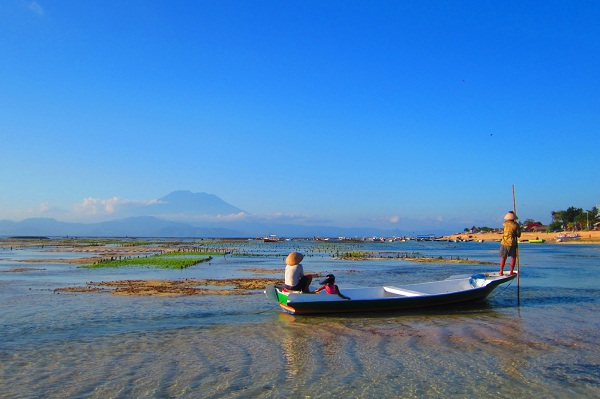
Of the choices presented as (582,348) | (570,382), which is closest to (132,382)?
(570,382)

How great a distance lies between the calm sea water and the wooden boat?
0.40 metres

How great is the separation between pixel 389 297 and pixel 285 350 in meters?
6.32

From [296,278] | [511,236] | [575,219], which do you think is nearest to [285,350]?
[296,278]

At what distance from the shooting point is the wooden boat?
1630 centimetres

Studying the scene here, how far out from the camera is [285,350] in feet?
39.2

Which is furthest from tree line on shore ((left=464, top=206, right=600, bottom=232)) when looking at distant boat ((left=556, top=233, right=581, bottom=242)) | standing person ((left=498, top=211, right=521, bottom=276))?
standing person ((left=498, top=211, right=521, bottom=276))

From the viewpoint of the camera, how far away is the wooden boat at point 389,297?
642 inches

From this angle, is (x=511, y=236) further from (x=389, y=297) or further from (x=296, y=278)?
(x=296, y=278)

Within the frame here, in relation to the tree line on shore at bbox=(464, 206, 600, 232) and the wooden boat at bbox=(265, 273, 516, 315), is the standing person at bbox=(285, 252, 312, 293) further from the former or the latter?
the tree line on shore at bbox=(464, 206, 600, 232)

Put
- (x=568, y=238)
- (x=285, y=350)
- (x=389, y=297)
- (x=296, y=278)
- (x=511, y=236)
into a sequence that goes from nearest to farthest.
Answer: (x=285, y=350)
(x=296, y=278)
(x=389, y=297)
(x=511, y=236)
(x=568, y=238)

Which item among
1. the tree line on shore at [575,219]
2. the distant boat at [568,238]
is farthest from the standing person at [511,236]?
the tree line on shore at [575,219]

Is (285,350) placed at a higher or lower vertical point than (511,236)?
lower

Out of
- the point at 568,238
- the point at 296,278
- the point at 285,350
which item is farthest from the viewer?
the point at 568,238

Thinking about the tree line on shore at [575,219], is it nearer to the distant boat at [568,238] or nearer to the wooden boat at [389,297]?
the distant boat at [568,238]
